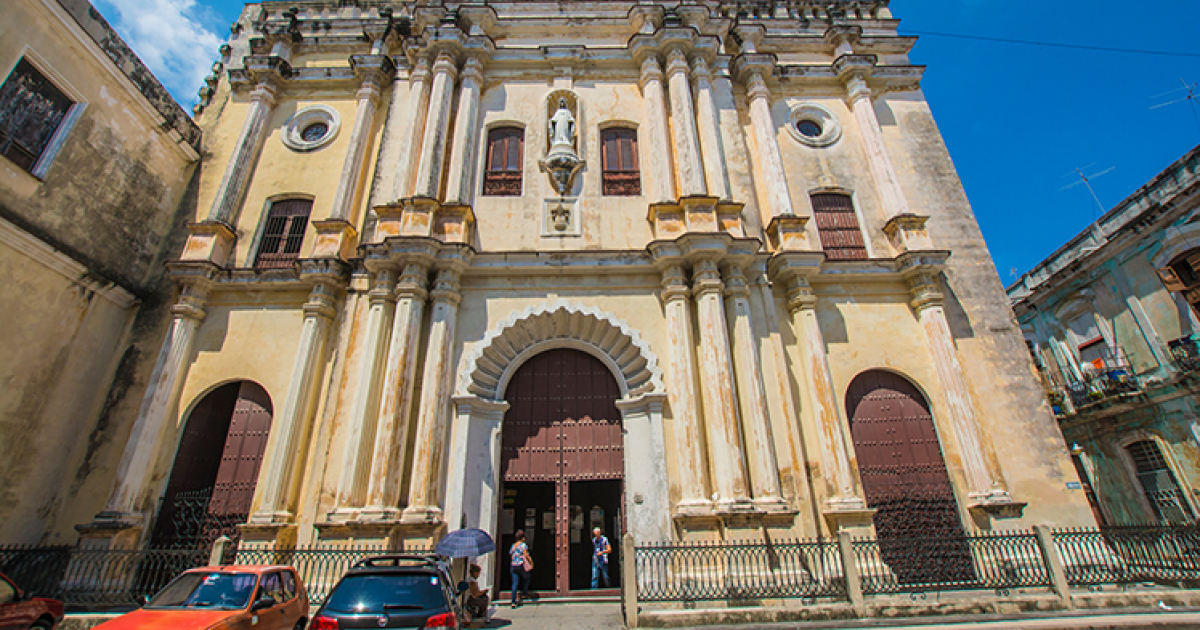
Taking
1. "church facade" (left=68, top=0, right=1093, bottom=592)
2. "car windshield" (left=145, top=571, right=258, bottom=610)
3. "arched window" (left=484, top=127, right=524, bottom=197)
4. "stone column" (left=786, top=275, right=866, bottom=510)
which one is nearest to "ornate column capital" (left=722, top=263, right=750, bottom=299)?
"church facade" (left=68, top=0, right=1093, bottom=592)

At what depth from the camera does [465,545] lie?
8.02 metres

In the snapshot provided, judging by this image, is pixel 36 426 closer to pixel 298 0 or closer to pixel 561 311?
pixel 561 311

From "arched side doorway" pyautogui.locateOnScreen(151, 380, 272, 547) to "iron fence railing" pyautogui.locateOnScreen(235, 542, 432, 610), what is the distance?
158 cm

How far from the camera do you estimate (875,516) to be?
33.6 ft

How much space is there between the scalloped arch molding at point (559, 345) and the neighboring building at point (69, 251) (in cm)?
719

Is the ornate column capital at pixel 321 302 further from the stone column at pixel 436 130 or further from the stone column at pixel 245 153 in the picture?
the stone column at pixel 245 153

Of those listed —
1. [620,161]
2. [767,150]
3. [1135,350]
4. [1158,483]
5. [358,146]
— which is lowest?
[1158,483]

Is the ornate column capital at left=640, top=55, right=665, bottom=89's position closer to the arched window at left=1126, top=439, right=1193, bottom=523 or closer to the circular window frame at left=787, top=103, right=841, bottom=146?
the circular window frame at left=787, top=103, right=841, bottom=146

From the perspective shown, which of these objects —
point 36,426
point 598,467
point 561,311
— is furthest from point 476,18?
point 36,426

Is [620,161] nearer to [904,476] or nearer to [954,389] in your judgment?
[954,389]

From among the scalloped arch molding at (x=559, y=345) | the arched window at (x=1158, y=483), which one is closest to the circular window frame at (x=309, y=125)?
the scalloped arch molding at (x=559, y=345)

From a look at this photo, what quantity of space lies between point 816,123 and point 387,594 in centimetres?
1475

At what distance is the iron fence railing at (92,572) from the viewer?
8.74 meters

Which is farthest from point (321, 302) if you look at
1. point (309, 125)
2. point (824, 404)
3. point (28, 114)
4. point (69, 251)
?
point (824, 404)
